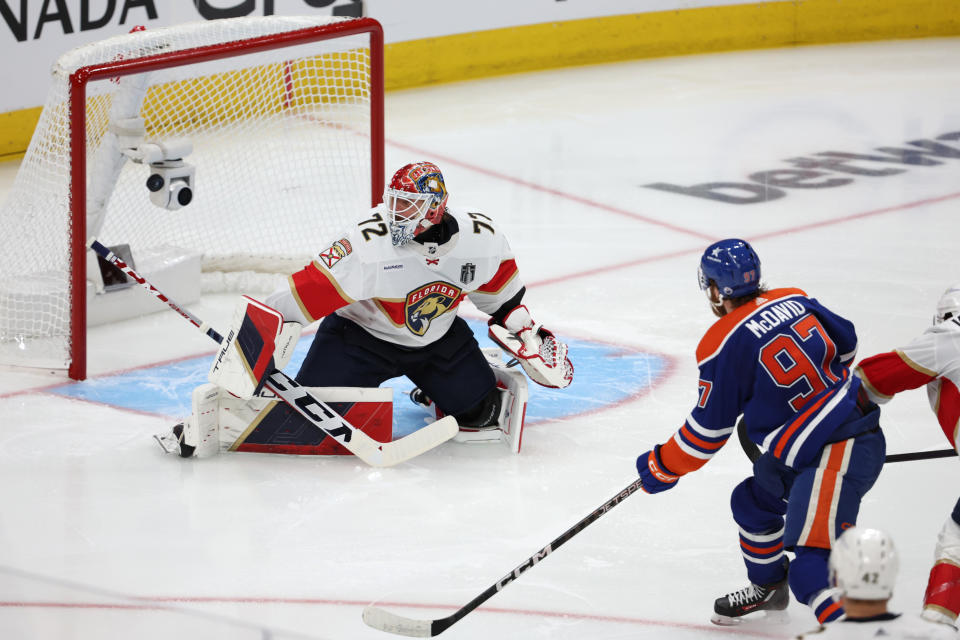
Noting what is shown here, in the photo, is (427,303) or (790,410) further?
(427,303)

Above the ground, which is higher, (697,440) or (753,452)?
(697,440)

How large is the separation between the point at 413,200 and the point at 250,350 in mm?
556

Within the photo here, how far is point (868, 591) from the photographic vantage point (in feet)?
5.94

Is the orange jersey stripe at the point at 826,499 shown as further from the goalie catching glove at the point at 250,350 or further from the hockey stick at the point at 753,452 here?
the goalie catching glove at the point at 250,350

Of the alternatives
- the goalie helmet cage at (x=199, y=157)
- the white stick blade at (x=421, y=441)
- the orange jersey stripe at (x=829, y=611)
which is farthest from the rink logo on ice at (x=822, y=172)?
the orange jersey stripe at (x=829, y=611)

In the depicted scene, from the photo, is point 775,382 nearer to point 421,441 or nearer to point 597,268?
point 421,441

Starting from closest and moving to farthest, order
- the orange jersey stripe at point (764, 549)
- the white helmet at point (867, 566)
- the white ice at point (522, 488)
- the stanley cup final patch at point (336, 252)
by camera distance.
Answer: the white helmet at point (867, 566) < the orange jersey stripe at point (764, 549) < the white ice at point (522, 488) < the stanley cup final patch at point (336, 252)

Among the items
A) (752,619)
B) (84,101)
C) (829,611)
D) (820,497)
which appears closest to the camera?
(829,611)

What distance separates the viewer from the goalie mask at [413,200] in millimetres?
3459

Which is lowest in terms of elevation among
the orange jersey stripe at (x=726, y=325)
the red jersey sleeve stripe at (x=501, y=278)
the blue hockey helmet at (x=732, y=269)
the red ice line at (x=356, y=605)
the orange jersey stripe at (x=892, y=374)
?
the red ice line at (x=356, y=605)

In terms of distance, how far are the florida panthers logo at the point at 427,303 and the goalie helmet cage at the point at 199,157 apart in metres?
1.09

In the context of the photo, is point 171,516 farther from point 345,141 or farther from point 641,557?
point 345,141

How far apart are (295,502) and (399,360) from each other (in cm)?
50

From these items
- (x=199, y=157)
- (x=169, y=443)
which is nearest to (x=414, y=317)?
(x=169, y=443)
